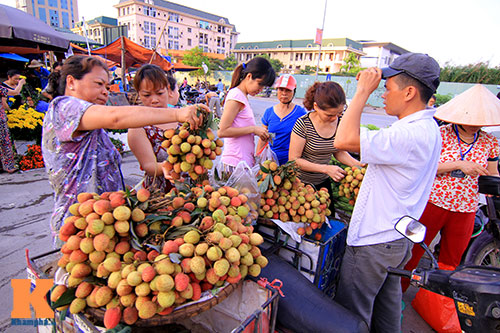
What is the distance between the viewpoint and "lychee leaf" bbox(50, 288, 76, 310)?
960 mm

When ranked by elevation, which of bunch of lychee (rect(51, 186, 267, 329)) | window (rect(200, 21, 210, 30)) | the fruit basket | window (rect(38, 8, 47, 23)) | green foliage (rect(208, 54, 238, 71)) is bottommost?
the fruit basket

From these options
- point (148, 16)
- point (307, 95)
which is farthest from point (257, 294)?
point (148, 16)

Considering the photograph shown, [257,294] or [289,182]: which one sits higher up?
[289,182]

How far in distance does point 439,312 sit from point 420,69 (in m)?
2.12

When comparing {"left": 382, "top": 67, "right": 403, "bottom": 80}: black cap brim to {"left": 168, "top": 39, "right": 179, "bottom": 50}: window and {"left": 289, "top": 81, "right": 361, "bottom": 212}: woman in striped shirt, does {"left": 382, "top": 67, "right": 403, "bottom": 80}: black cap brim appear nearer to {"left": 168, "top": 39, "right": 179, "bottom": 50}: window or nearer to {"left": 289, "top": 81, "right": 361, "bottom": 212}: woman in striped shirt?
{"left": 289, "top": 81, "right": 361, "bottom": 212}: woman in striped shirt

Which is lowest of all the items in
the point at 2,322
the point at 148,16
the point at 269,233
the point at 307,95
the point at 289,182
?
the point at 2,322

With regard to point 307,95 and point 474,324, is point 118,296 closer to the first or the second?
point 474,324

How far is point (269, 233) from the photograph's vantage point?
6.23 ft

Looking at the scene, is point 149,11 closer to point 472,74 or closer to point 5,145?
point 472,74

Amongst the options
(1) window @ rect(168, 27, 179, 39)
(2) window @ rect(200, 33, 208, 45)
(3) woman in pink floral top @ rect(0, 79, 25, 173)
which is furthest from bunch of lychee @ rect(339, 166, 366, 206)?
(2) window @ rect(200, 33, 208, 45)

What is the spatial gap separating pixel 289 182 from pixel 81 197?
129 cm

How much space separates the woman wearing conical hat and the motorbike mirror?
148 centimetres

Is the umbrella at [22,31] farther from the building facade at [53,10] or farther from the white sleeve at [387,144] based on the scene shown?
the building facade at [53,10]

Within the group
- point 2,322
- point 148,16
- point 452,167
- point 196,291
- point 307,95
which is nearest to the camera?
point 196,291
